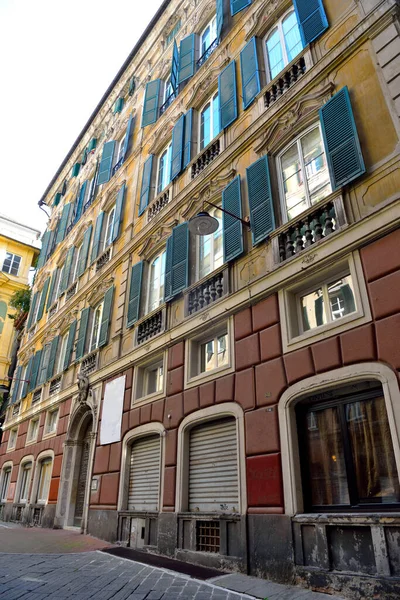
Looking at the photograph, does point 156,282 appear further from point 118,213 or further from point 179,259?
point 118,213

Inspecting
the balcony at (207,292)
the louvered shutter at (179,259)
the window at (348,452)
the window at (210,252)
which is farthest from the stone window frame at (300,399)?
the louvered shutter at (179,259)

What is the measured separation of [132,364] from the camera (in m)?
10.3

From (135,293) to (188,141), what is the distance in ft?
14.7

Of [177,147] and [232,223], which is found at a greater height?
[177,147]

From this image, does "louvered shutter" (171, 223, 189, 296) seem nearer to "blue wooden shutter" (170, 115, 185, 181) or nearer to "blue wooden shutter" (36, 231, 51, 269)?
"blue wooden shutter" (170, 115, 185, 181)

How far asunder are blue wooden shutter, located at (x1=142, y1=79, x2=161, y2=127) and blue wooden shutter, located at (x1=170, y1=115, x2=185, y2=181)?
7.65ft

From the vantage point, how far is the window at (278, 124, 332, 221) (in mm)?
7081

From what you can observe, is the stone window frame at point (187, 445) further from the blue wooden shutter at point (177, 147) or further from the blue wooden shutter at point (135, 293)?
the blue wooden shutter at point (177, 147)

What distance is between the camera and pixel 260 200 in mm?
7844

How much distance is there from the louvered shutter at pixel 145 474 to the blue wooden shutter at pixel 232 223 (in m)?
4.31

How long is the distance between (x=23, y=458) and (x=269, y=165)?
14.6 metres

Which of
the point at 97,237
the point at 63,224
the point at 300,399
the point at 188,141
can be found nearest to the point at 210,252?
the point at 188,141

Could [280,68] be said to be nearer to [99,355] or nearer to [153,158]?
[153,158]

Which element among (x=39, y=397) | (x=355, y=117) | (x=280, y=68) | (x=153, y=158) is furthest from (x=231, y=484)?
(x=39, y=397)
